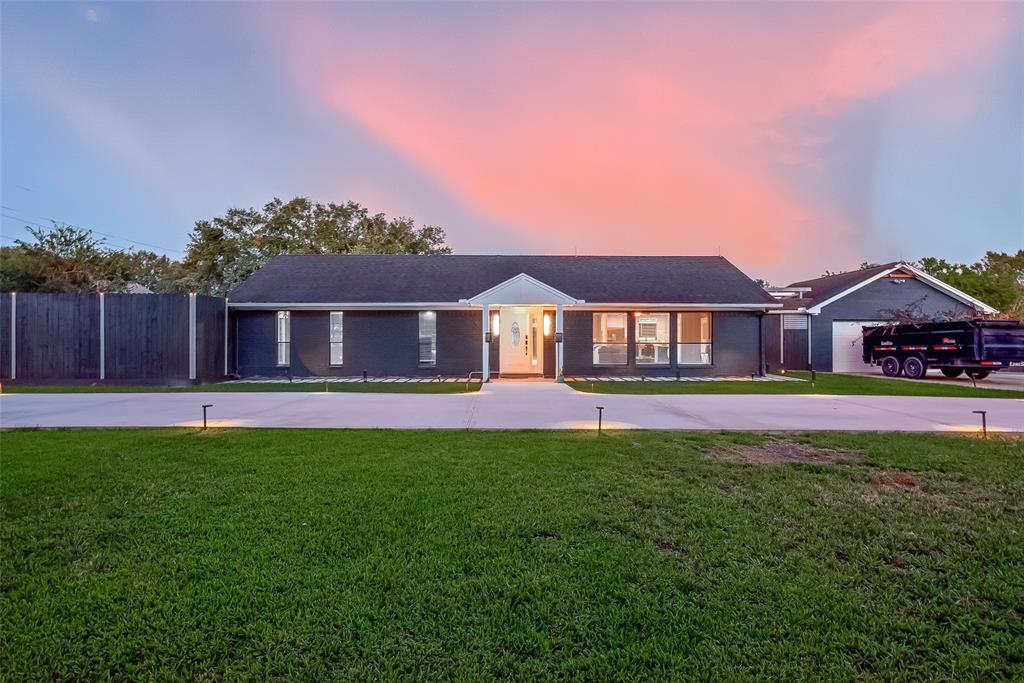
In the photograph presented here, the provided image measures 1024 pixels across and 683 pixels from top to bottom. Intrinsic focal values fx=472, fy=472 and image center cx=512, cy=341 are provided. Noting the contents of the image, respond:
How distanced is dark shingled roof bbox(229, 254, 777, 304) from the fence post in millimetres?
1942

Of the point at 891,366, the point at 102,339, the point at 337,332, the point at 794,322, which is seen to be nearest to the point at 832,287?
the point at 794,322

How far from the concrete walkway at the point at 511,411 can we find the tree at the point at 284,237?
60.3 ft

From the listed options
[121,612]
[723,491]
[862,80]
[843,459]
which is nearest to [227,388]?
[121,612]

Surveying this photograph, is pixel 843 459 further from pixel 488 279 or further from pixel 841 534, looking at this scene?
pixel 488 279

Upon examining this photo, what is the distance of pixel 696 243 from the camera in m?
23.2

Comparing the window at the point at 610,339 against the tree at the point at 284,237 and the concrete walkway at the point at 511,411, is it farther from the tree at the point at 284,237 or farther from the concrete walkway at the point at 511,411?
the tree at the point at 284,237

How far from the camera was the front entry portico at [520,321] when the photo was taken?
14.3 meters

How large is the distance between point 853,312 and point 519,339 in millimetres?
13817

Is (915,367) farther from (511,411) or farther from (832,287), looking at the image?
(511,411)

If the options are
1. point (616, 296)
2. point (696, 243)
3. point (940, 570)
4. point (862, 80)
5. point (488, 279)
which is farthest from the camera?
point (696, 243)

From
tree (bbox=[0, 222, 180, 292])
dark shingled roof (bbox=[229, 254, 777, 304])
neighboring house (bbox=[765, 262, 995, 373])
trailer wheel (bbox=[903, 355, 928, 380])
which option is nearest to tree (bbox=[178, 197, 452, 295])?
tree (bbox=[0, 222, 180, 292])

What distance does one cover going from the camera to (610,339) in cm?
1586

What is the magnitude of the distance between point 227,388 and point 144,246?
28.4 m

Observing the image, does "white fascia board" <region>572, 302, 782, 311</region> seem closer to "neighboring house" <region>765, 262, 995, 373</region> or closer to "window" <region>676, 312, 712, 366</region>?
"window" <region>676, 312, 712, 366</region>
